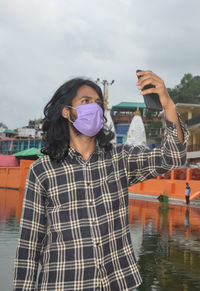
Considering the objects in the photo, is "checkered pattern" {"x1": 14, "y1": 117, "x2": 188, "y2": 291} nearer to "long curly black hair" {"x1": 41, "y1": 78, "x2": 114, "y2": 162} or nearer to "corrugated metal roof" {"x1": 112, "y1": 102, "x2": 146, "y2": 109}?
"long curly black hair" {"x1": 41, "y1": 78, "x2": 114, "y2": 162}

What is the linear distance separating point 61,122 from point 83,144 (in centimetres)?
24

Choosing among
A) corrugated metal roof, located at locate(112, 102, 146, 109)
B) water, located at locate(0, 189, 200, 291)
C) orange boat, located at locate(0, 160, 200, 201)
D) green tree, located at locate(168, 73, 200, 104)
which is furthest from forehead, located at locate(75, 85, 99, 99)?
corrugated metal roof, located at locate(112, 102, 146, 109)

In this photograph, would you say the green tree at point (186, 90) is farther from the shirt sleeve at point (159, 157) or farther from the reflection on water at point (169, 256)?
the shirt sleeve at point (159, 157)

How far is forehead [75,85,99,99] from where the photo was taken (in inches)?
88.0

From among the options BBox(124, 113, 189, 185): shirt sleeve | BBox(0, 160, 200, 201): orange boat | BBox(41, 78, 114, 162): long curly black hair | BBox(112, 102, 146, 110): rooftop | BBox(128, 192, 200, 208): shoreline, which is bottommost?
BBox(128, 192, 200, 208): shoreline

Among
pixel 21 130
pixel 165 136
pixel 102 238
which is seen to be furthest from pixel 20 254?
pixel 21 130

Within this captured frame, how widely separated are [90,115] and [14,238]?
7117 mm

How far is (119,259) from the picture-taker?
1938 mm

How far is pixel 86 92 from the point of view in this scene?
224 centimetres

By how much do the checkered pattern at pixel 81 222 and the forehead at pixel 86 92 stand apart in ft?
1.15

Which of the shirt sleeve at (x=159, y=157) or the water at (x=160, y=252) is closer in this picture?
the shirt sleeve at (x=159, y=157)

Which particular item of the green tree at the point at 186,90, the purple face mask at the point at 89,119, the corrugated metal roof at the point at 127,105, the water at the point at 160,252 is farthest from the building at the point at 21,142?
the purple face mask at the point at 89,119

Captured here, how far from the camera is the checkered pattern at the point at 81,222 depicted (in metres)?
1.85

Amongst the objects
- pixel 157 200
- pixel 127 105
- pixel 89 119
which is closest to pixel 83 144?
pixel 89 119
